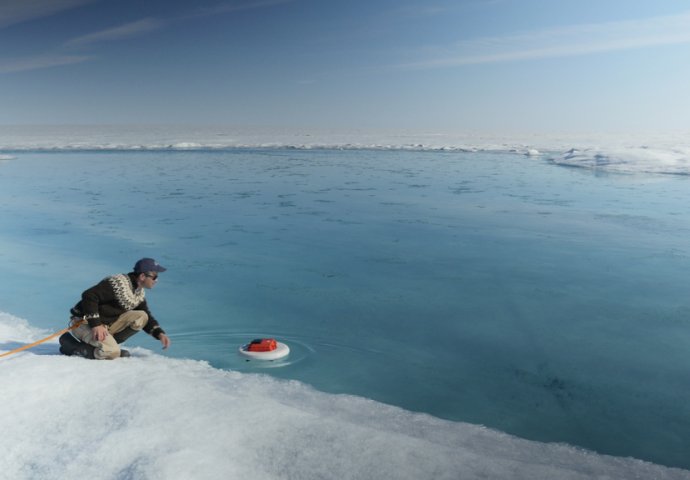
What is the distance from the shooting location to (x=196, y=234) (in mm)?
10922

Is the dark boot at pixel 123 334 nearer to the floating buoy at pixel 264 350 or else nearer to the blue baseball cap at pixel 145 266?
the blue baseball cap at pixel 145 266

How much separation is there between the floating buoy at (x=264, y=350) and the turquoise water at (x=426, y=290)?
11cm

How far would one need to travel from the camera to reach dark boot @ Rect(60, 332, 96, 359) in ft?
14.6

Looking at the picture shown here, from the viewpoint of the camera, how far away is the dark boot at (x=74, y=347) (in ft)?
14.6

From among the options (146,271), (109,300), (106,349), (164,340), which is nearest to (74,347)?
(106,349)

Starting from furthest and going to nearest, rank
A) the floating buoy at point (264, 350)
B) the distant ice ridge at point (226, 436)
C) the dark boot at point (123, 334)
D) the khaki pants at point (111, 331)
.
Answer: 1. the floating buoy at point (264, 350)
2. the dark boot at point (123, 334)
3. the khaki pants at point (111, 331)
4. the distant ice ridge at point (226, 436)

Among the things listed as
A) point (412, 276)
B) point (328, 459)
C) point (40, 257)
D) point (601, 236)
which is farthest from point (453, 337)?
point (40, 257)

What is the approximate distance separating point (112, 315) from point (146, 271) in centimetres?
53

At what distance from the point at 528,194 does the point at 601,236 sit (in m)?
6.53

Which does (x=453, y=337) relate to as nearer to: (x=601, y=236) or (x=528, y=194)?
(x=601, y=236)

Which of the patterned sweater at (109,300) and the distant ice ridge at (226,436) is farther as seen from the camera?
the patterned sweater at (109,300)

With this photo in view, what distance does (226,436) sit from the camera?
3.26 m

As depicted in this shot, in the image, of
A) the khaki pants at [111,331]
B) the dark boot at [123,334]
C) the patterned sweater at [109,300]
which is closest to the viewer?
the patterned sweater at [109,300]

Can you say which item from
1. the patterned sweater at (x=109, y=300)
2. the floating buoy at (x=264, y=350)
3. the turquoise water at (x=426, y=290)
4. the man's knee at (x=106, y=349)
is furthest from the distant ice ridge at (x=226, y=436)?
the floating buoy at (x=264, y=350)
